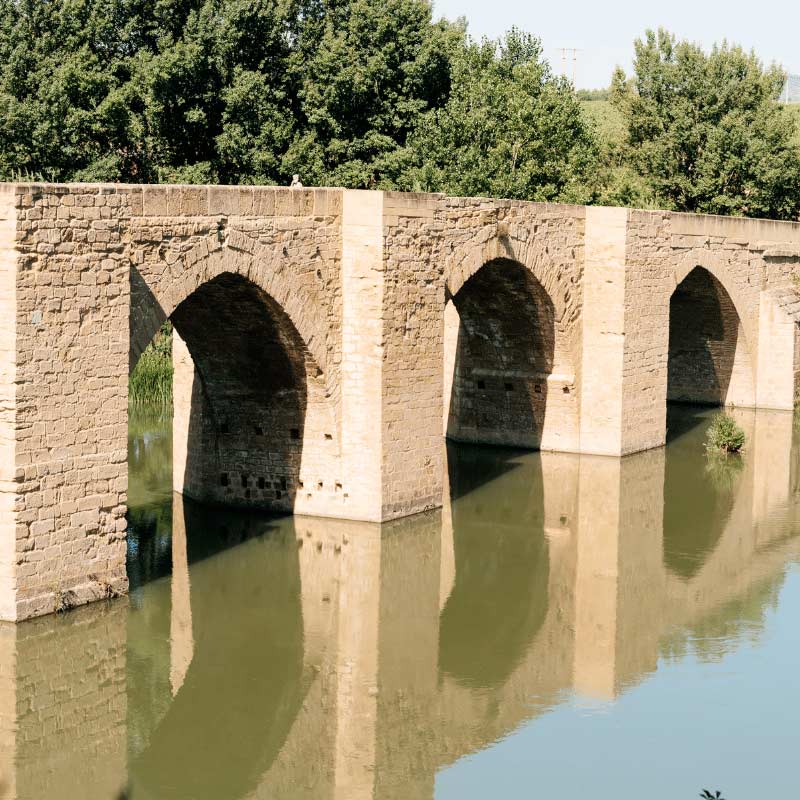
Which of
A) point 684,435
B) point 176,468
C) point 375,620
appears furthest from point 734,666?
point 684,435

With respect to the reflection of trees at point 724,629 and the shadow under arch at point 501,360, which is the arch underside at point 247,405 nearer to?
the shadow under arch at point 501,360

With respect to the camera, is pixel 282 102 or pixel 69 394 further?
pixel 282 102

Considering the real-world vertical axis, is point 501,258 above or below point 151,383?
above

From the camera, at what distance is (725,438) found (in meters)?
18.0

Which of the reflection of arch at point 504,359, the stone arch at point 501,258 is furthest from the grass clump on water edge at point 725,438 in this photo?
the stone arch at point 501,258

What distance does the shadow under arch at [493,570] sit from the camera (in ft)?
34.4

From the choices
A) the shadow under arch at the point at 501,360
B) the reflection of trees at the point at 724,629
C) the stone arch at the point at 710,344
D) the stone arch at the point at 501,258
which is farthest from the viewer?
the stone arch at the point at 710,344

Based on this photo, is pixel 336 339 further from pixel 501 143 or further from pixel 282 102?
pixel 282 102

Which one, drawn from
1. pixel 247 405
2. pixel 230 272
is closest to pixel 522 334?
pixel 247 405

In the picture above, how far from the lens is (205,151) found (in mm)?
25000

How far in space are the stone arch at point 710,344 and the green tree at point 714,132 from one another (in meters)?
7.49

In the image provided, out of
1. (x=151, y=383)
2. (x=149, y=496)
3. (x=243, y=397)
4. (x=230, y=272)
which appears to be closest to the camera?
(x=230, y=272)

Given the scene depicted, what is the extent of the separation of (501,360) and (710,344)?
5.03 metres

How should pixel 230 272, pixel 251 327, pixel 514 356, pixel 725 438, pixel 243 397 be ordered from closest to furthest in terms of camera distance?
pixel 230 272 < pixel 251 327 < pixel 243 397 < pixel 514 356 < pixel 725 438
